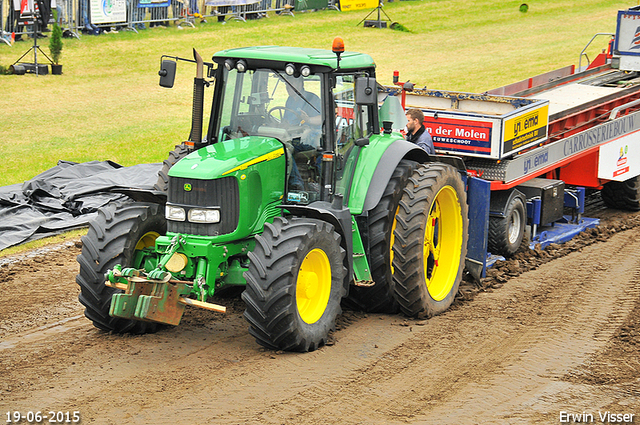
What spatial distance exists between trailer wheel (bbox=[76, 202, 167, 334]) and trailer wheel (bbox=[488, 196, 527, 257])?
4360 millimetres

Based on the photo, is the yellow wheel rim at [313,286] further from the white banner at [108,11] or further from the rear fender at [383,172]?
the white banner at [108,11]

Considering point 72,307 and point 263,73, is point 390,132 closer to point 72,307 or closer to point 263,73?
point 263,73

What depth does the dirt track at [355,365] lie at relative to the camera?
5.79 meters

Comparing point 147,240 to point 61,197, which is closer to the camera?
point 147,240

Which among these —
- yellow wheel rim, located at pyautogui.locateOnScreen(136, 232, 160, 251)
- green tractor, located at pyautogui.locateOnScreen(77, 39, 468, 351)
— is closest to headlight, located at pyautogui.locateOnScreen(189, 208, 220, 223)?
green tractor, located at pyautogui.locateOnScreen(77, 39, 468, 351)

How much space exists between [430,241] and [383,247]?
923 mm

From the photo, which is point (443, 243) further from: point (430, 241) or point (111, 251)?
point (111, 251)

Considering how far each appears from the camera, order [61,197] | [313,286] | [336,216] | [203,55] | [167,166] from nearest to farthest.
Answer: [313,286]
[336,216]
[167,166]
[61,197]
[203,55]

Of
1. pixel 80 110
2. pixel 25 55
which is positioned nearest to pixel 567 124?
pixel 80 110

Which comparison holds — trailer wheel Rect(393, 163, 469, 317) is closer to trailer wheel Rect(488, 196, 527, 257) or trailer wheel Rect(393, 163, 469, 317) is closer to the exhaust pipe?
trailer wheel Rect(488, 196, 527, 257)

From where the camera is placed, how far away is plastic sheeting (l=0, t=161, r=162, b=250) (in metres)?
10.8

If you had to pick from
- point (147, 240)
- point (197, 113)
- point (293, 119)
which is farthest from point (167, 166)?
point (293, 119)

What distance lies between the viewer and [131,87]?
21.2 metres

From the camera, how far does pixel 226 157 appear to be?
6.88 m
